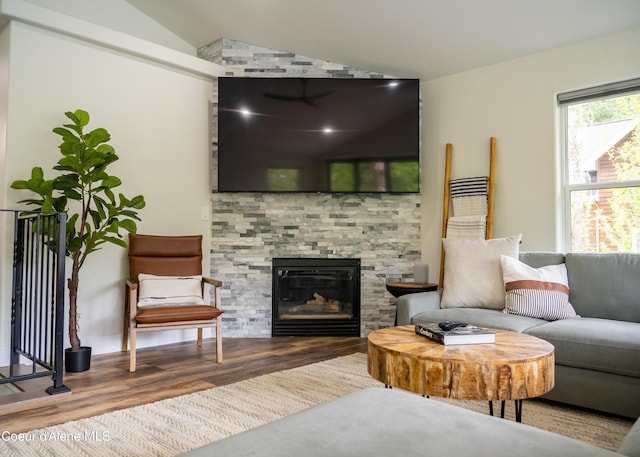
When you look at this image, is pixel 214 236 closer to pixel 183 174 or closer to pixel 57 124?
pixel 183 174

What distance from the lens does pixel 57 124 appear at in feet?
12.0

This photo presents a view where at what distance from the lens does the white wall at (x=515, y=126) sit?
3686 millimetres

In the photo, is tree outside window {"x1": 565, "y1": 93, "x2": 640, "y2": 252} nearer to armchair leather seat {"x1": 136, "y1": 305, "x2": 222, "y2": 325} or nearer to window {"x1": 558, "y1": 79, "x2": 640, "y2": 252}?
window {"x1": 558, "y1": 79, "x2": 640, "y2": 252}

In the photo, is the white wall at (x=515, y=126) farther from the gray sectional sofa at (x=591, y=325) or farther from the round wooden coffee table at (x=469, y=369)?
the round wooden coffee table at (x=469, y=369)

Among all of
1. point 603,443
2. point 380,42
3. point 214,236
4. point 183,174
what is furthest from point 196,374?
point 380,42

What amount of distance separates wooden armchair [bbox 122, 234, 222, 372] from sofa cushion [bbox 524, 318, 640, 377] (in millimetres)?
2194

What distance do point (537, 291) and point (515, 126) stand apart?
5.61 feet

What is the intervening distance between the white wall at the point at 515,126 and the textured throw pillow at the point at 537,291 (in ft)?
2.69

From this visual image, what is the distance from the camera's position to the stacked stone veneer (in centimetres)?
454

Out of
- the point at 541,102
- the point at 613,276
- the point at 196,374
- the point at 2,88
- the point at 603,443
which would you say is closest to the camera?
the point at 603,443

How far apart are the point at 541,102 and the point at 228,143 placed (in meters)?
2.75

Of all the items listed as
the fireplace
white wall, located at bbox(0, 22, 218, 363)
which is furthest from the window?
white wall, located at bbox(0, 22, 218, 363)

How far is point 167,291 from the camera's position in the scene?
12.0 feet

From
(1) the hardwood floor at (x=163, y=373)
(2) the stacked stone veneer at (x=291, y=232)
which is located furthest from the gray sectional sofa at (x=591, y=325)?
→ (2) the stacked stone veneer at (x=291, y=232)
